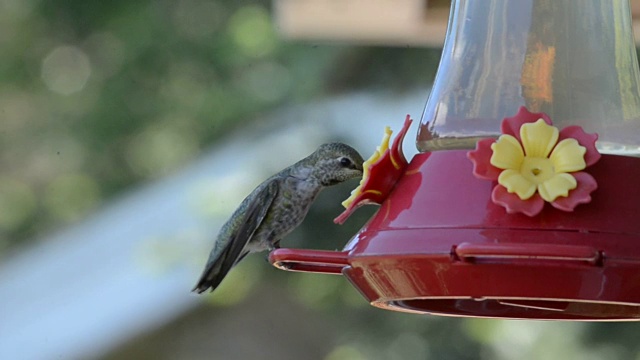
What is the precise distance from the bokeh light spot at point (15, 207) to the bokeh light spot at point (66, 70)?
21.9 inches

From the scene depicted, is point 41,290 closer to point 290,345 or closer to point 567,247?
point 290,345

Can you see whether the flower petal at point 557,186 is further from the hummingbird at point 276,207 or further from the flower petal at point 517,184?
the hummingbird at point 276,207

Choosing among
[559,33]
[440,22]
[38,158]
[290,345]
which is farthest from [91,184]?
[559,33]

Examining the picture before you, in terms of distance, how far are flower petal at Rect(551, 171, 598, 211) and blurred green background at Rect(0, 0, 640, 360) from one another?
3.40 m

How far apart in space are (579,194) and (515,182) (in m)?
0.11

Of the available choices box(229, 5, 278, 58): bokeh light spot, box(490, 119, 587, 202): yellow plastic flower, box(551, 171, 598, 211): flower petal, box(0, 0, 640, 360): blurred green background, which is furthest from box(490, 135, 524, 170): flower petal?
box(229, 5, 278, 58): bokeh light spot

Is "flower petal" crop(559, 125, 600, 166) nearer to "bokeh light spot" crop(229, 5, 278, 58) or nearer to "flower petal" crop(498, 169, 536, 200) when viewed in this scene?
"flower petal" crop(498, 169, 536, 200)

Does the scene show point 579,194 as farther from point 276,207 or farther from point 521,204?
point 276,207

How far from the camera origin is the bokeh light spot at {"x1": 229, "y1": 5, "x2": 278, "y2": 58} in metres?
6.04

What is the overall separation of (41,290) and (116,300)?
17.9 inches

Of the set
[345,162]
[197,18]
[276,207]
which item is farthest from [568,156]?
[197,18]

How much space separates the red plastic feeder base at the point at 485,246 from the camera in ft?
6.92

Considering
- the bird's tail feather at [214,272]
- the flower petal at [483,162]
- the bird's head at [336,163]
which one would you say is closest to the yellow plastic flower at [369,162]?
the flower petal at [483,162]

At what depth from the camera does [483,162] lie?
2.23 metres
